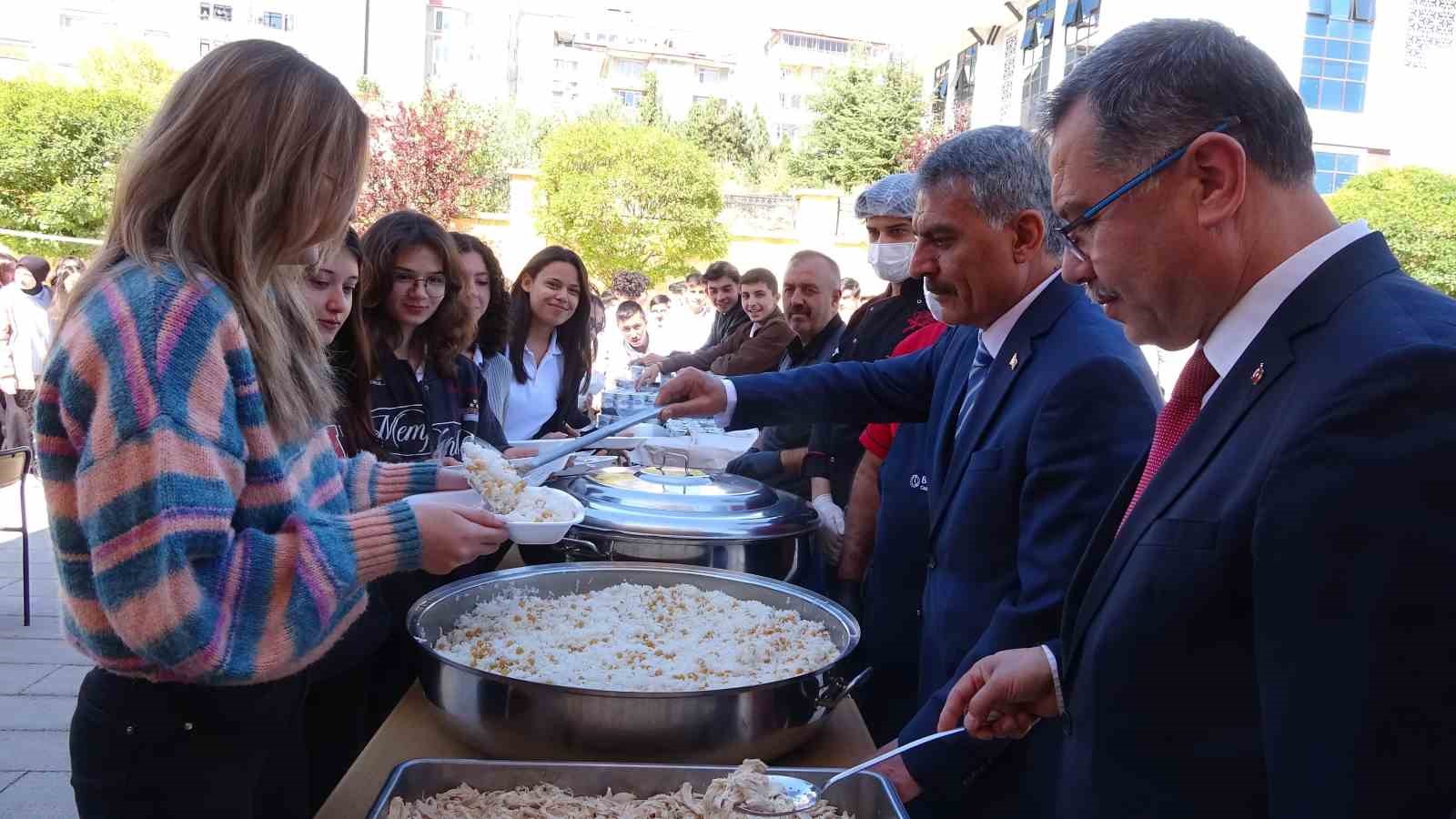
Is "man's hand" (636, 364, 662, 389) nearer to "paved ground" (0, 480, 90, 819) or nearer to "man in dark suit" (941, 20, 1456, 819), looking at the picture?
"paved ground" (0, 480, 90, 819)

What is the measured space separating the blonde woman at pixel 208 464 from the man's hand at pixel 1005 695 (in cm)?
63

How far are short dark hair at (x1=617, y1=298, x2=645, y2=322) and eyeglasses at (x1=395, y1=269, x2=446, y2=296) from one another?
4.74m

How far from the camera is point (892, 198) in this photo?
2984 millimetres

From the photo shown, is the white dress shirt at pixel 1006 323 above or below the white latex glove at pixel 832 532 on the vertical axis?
above

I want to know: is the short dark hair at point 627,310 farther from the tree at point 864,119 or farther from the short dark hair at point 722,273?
the tree at point 864,119

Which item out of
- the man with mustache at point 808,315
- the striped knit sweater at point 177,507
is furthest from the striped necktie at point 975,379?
the man with mustache at point 808,315

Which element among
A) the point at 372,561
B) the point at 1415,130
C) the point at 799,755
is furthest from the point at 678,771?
the point at 1415,130

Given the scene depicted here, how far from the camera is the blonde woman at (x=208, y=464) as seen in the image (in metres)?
0.91

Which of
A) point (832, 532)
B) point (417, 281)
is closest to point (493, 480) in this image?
point (417, 281)

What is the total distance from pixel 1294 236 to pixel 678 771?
0.88m

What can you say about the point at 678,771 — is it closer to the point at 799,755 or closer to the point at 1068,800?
the point at 799,755

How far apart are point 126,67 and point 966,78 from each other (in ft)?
81.1

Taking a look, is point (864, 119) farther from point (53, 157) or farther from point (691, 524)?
point (691, 524)

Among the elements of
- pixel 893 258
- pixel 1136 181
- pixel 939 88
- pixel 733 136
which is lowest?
pixel 1136 181
